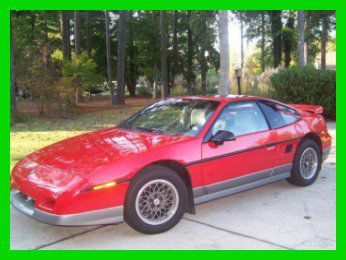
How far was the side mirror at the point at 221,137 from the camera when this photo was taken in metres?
5.07

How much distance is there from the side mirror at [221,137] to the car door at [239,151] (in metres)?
0.05

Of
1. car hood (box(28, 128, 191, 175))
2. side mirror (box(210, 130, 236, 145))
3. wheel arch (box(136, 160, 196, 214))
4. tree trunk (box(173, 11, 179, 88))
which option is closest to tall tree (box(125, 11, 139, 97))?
tree trunk (box(173, 11, 179, 88))

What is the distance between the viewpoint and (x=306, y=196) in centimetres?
596

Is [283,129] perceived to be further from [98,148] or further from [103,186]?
[103,186]

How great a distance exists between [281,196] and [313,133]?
117cm

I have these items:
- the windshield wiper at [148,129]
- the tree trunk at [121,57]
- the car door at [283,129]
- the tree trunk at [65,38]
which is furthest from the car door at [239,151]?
the tree trunk at [65,38]

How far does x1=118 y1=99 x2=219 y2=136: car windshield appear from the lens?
537cm

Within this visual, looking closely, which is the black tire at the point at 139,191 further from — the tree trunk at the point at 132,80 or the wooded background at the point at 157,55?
the tree trunk at the point at 132,80

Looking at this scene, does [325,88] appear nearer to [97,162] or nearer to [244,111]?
[244,111]

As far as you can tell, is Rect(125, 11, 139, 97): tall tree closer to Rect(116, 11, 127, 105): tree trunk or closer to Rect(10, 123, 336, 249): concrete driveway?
Rect(116, 11, 127, 105): tree trunk

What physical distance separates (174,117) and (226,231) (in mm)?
1705

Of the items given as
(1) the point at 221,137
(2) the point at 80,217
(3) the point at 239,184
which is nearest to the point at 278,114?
(3) the point at 239,184

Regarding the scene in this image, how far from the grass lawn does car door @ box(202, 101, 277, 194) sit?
4513mm

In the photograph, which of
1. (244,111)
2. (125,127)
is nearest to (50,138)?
(125,127)
